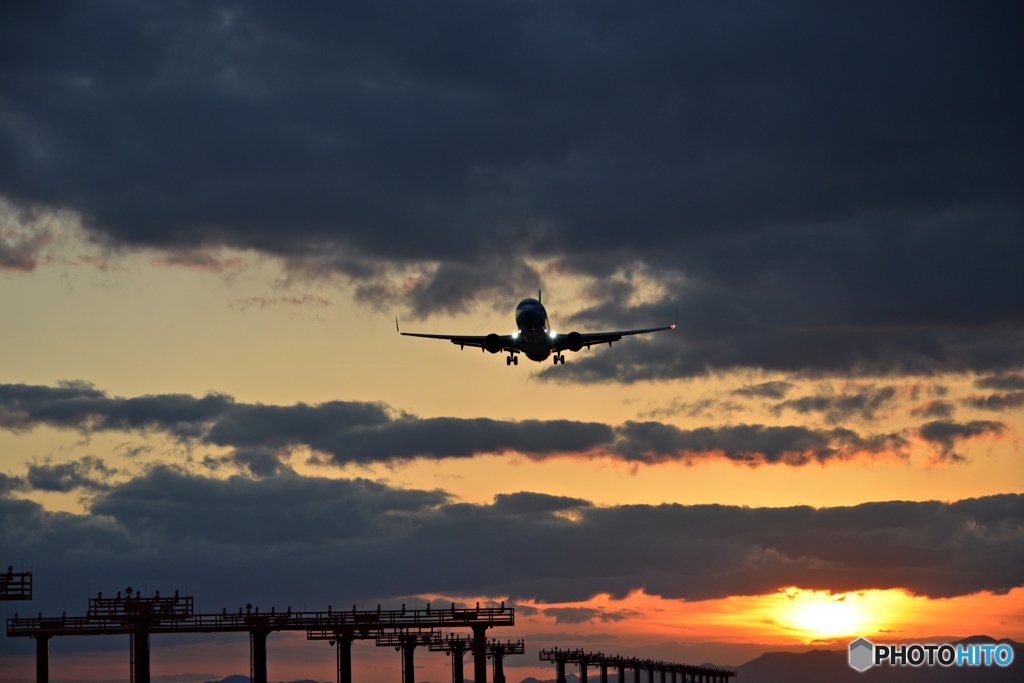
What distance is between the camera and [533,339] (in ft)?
315

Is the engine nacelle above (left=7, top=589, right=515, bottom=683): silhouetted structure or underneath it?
above

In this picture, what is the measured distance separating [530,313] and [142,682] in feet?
134

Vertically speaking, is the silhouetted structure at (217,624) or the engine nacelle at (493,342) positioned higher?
the engine nacelle at (493,342)

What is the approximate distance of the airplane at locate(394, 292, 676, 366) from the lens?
94625 millimetres

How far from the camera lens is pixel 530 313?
94125mm

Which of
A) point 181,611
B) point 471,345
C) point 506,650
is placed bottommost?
point 506,650

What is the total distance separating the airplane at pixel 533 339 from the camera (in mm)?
94625

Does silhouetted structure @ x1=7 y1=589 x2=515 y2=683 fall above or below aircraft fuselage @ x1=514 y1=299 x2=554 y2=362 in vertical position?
below

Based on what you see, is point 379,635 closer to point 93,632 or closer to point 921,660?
point 93,632

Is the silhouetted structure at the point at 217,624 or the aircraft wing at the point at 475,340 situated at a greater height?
the aircraft wing at the point at 475,340

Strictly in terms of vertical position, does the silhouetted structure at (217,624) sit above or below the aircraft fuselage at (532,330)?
below

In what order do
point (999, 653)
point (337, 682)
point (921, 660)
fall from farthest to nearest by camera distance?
point (337, 682) → point (921, 660) → point (999, 653)

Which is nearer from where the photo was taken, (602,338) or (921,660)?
(921,660)

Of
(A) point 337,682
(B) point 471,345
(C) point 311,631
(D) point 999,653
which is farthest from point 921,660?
(A) point 337,682
